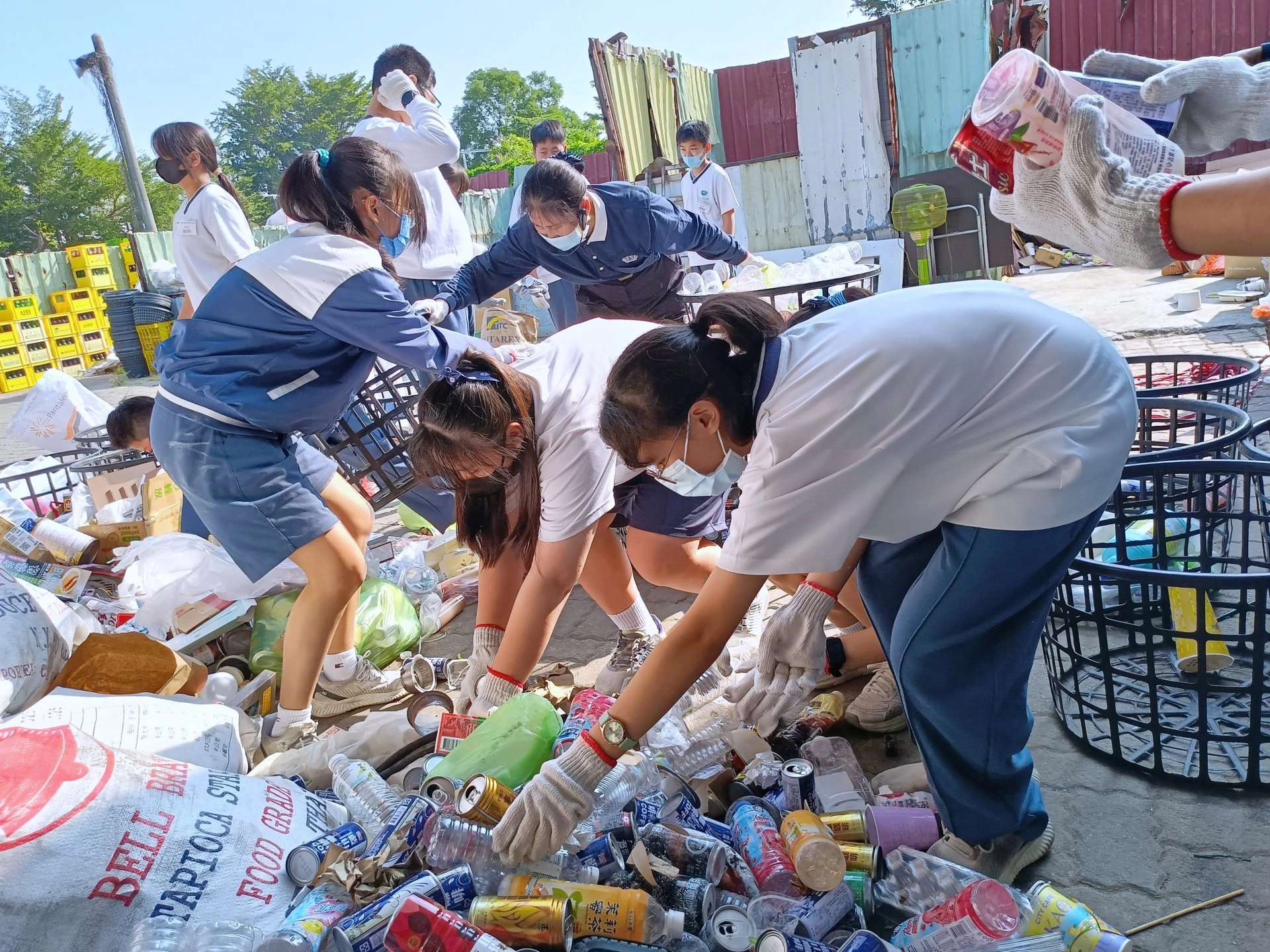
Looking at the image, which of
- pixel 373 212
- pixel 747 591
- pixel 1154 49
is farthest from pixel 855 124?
pixel 747 591

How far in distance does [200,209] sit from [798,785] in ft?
12.5

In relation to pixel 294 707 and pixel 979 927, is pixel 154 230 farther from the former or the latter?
pixel 979 927

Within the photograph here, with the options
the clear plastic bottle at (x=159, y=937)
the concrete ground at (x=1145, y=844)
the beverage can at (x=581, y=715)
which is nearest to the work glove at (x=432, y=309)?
the beverage can at (x=581, y=715)

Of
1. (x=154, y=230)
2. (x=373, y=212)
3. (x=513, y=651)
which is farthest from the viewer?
(x=154, y=230)

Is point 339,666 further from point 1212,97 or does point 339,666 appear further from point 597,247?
point 1212,97

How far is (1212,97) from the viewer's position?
1.60m

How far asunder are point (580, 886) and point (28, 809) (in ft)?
3.38

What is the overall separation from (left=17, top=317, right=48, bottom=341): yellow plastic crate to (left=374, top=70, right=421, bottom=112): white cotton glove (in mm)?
12591

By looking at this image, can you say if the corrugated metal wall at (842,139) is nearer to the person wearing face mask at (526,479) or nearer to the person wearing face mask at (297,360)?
the person wearing face mask at (526,479)

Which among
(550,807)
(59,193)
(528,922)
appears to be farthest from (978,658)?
(59,193)

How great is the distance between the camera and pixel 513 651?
8.00ft

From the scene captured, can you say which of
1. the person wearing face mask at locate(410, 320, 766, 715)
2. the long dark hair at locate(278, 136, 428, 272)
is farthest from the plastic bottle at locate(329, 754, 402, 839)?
the long dark hair at locate(278, 136, 428, 272)

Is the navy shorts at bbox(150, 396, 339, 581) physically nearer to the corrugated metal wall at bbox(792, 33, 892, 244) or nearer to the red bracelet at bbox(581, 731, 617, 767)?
the red bracelet at bbox(581, 731, 617, 767)

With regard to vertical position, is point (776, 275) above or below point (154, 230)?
below
